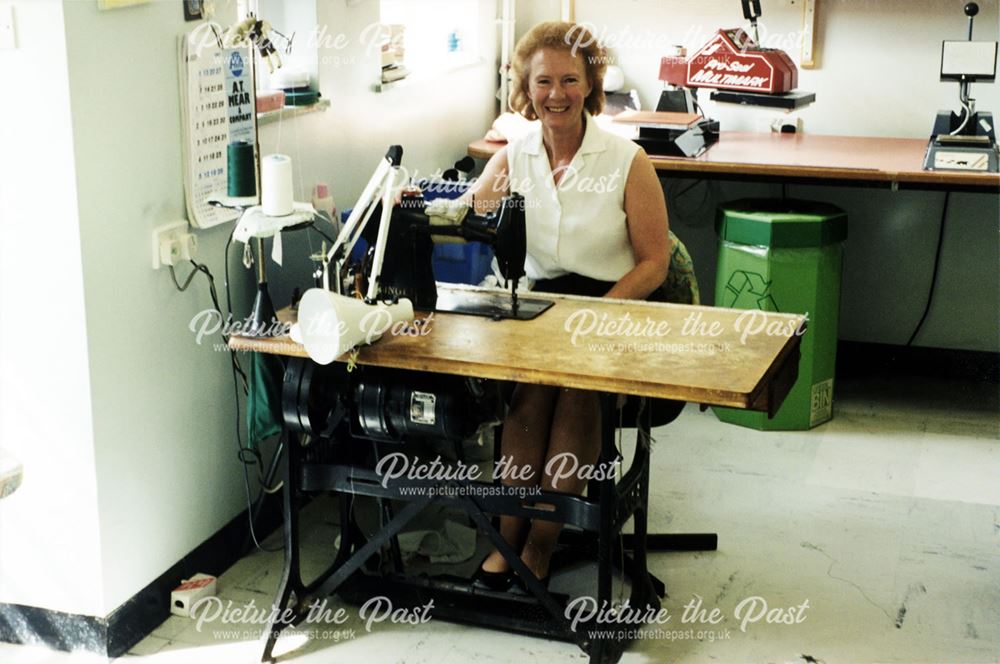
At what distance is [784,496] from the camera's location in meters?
3.74

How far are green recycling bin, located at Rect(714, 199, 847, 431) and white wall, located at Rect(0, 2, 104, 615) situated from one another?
7.52 ft

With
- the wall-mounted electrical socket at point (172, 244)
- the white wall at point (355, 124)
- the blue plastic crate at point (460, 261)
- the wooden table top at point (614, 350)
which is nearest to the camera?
the wooden table top at point (614, 350)

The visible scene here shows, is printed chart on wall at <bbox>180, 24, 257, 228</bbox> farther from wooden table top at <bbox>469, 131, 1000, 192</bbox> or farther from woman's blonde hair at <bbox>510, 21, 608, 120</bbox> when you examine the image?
wooden table top at <bbox>469, 131, 1000, 192</bbox>

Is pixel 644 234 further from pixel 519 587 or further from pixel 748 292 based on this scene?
pixel 748 292

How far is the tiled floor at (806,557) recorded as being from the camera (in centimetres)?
291

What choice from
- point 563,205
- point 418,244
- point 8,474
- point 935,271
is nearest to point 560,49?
point 563,205

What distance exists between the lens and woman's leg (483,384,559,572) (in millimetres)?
3012

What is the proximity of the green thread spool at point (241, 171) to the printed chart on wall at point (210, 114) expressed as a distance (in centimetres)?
8

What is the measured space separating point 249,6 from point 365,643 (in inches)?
67.3

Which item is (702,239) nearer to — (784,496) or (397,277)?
(784,496)

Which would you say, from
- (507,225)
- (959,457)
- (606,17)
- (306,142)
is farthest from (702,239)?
(507,225)

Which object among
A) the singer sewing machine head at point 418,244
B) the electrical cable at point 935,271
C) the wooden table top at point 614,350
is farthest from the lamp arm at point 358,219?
the electrical cable at point 935,271

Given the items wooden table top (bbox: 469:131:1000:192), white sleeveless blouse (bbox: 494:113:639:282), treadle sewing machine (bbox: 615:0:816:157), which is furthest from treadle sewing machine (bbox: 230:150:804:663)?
treadle sewing machine (bbox: 615:0:816:157)

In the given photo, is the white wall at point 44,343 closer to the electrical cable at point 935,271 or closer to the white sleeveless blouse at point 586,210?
the white sleeveless blouse at point 586,210
